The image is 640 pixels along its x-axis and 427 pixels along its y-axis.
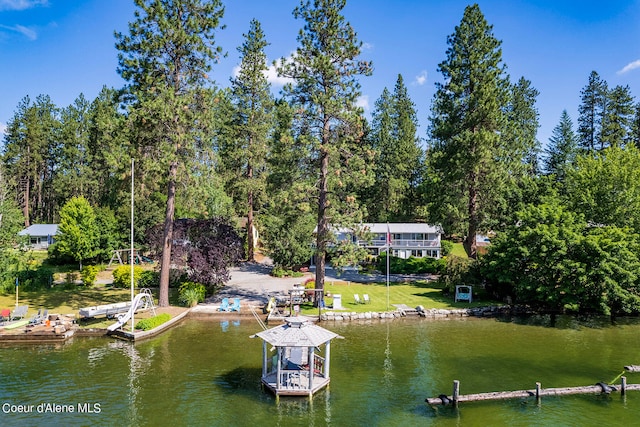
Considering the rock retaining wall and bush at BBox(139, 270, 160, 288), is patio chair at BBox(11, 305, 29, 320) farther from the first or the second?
the rock retaining wall

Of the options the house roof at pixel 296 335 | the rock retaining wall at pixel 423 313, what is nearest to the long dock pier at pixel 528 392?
the house roof at pixel 296 335

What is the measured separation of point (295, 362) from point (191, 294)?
549 inches

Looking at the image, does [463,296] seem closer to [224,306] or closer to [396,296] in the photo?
[396,296]

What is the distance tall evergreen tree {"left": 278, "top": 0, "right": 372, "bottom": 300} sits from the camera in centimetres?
2752

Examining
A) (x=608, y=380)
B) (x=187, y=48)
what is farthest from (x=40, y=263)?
(x=608, y=380)

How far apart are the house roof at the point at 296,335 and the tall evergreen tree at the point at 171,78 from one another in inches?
552

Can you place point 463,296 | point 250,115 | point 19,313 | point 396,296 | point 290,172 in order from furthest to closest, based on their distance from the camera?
point 250,115 → point 396,296 → point 463,296 → point 290,172 → point 19,313

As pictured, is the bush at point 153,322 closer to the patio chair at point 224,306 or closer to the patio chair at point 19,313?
the patio chair at point 224,306

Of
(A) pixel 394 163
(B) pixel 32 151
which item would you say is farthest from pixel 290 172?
(B) pixel 32 151

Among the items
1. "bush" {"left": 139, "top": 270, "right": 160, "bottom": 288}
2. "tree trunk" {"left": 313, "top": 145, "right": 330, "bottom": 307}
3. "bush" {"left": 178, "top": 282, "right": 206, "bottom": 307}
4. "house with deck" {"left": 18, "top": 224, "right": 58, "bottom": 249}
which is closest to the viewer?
"tree trunk" {"left": 313, "top": 145, "right": 330, "bottom": 307}

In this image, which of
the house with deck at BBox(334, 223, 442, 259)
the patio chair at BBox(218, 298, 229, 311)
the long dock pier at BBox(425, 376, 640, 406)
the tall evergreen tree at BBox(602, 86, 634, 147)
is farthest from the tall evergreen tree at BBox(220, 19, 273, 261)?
the tall evergreen tree at BBox(602, 86, 634, 147)

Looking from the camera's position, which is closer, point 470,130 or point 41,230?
point 470,130

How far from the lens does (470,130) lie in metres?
39.1

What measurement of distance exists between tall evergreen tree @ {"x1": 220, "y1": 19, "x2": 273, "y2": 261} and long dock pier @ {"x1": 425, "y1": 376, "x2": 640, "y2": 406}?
113 feet
